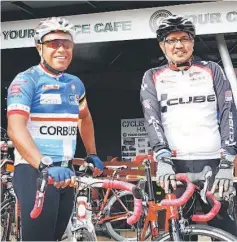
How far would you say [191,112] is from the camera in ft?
9.50

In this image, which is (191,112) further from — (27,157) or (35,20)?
(35,20)

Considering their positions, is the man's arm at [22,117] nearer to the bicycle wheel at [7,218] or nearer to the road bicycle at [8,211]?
the road bicycle at [8,211]

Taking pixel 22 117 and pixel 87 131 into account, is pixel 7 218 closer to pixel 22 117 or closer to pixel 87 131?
pixel 87 131

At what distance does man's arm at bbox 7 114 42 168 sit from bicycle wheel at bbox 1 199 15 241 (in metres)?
2.87

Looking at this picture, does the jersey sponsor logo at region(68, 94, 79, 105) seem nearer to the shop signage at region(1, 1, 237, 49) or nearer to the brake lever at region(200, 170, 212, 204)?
the brake lever at region(200, 170, 212, 204)

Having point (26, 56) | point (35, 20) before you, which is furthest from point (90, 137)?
point (26, 56)

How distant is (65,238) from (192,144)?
1077 mm

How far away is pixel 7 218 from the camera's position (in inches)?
211

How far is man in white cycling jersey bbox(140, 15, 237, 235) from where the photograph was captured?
112 inches

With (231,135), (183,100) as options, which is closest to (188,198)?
(231,135)

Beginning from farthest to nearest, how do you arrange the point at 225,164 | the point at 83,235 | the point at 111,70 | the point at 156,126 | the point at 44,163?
the point at 111,70 < the point at 83,235 < the point at 156,126 < the point at 225,164 < the point at 44,163

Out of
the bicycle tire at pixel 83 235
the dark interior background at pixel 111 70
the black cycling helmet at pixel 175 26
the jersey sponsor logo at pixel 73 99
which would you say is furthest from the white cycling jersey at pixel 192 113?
the dark interior background at pixel 111 70

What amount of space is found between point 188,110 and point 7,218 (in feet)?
10.1

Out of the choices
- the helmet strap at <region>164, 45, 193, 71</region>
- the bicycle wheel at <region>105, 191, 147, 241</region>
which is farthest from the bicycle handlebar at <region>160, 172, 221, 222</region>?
the bicycle wheel at <region>105, 191, 147, 241</region>
